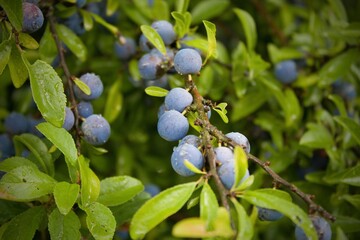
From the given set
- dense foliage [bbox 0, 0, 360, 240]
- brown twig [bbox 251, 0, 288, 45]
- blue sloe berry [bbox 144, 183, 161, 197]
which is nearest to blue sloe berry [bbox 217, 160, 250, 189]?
dense foliage [bbox 0, 0, 360, 240]

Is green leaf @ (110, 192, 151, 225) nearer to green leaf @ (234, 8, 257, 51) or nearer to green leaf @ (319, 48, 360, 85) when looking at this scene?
green leaf @ (234, 8, 257, 51)

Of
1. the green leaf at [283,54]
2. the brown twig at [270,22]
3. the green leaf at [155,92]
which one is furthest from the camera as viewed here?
the brown twig at [270,22]

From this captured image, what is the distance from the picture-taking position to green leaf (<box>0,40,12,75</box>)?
921 mm

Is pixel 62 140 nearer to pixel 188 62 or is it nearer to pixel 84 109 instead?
pixel 84 109

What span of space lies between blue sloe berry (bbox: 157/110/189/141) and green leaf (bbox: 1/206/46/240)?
0.34 metres

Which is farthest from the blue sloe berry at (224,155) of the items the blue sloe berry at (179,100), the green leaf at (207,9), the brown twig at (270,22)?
the brown twig at (270,22)

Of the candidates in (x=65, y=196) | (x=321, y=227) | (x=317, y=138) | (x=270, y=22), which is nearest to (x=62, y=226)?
(x=65, y=196)

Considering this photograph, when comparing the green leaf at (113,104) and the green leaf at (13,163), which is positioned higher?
the green leaf at (13,163)

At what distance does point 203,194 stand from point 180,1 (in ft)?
2.21

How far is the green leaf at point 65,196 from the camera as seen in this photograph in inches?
33.1

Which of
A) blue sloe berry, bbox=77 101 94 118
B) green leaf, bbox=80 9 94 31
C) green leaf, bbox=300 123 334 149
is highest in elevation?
green leaf, bbox=80 9 94 31

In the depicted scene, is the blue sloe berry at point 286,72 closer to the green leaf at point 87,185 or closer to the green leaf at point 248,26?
the green leaf at point 248,26

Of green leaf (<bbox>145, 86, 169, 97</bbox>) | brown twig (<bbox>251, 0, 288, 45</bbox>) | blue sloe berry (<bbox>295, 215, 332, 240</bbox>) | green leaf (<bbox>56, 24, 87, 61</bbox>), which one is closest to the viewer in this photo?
blue sloe berry (<bbox>295, 215, 332, 240</bbox>)

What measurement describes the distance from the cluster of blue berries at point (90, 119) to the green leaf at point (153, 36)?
0.17 m
